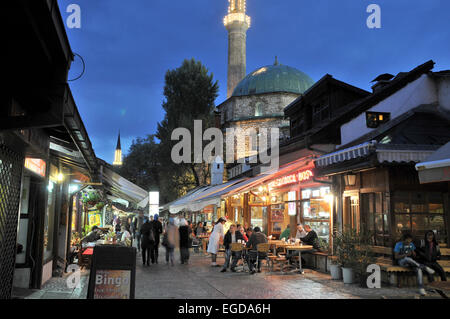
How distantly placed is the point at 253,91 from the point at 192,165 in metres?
11.7

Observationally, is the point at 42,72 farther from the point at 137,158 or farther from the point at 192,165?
the point at 137,158

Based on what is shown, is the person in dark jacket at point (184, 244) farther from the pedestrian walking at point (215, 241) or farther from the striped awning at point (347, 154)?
the striped awning at point (347, 154)

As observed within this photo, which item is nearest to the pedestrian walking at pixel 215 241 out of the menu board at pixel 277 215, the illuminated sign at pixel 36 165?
the menu board at pixel 277 215

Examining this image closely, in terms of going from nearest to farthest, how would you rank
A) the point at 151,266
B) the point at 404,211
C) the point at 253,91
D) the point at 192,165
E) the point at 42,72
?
the point at 42,72 < the point at 404,211 < the point at 151,266 < the point at 192,165 < the point at 253,91

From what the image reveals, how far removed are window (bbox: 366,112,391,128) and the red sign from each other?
2549 millimetres

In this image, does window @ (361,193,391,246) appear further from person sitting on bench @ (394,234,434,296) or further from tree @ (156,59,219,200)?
tree @ (156,59,219,200)

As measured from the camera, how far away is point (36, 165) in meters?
7.55

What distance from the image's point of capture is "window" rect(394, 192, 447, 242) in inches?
391

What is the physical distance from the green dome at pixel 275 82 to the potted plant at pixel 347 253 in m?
32.6

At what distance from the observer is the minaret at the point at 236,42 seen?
55.7 meters

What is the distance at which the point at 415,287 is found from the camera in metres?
9.23

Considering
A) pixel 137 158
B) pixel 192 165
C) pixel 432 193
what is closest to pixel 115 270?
pixel 432 193

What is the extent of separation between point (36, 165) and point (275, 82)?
36552 mm

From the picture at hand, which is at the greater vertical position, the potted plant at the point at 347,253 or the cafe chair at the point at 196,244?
the potted plant at the point at 347,253
